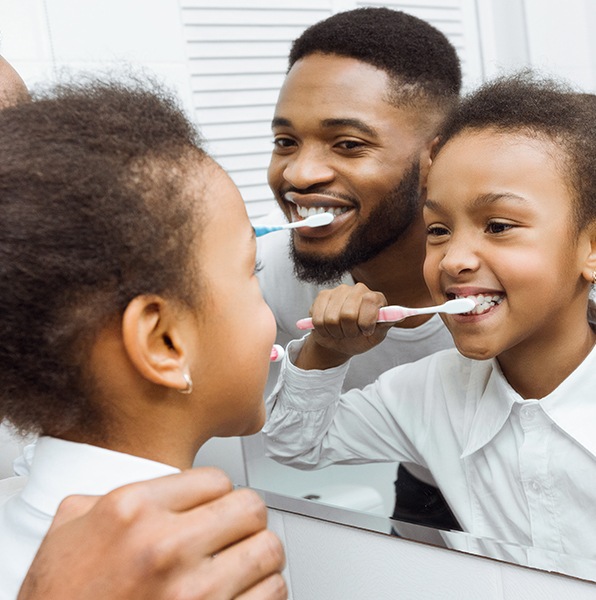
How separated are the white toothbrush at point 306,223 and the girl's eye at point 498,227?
23cm

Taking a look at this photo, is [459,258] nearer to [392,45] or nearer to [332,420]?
[332,420]

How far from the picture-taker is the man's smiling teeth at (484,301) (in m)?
0.52

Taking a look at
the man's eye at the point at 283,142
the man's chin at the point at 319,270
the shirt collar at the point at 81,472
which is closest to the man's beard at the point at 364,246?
the man's chin at the point at 319,270

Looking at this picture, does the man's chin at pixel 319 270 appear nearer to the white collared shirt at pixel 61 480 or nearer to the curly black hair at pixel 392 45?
the curly black hair at pixel 392 45

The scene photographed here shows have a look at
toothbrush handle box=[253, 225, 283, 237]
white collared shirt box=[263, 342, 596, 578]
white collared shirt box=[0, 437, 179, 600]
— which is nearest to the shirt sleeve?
white collared shirt box=[263, 342, 596, 578]

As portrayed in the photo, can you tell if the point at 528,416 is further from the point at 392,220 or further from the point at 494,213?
the point at 392,220

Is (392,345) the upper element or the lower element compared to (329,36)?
lower

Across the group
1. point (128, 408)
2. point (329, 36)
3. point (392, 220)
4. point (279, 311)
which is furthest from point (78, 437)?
point (329, 36)

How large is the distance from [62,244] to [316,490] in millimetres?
371

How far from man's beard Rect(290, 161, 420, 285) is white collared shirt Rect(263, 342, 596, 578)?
8 cm

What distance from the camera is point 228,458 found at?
0.77 m

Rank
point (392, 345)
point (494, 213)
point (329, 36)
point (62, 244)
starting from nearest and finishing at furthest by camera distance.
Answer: point (62, 244), point (494, 213), point (392, 345), point (329, 36)

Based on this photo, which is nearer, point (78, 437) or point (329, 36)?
point (78, 437)

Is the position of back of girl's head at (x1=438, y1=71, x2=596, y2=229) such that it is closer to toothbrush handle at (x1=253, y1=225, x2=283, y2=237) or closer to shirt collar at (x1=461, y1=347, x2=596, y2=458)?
shirt collar at (x1=461, y1=347, x2=596, y2=458)
